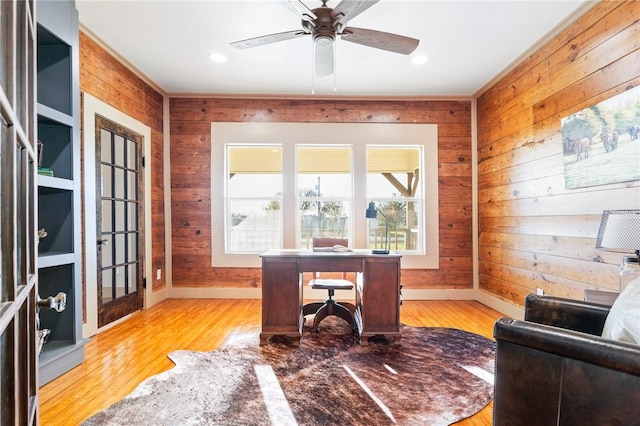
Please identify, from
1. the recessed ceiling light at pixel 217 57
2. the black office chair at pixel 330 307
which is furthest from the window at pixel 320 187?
the black office chair at pixel 330 307

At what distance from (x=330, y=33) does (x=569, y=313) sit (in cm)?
228

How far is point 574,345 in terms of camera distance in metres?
1.16

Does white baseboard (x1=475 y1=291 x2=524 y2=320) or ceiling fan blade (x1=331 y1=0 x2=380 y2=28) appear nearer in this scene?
ceiling fan blade (x1=331 y1=0 x2=380 y2=28)

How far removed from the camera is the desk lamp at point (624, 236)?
171 cm

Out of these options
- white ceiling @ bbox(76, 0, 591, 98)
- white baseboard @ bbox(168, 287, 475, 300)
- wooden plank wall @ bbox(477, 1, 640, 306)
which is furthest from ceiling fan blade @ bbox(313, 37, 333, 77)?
white baseboard @ bbox(168, 287, 475, 300)

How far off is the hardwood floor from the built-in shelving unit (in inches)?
11.3

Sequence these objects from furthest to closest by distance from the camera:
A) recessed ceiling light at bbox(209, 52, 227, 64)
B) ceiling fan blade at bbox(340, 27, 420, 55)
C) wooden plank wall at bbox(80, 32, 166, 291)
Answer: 1. recessed ceiling light at bbox(209, 52, 227, 64)
2. wooden plank wall at bbox(80, 32, 166, 291)
3. ceiling fan blade at bbox(340, 27, 420, 55)

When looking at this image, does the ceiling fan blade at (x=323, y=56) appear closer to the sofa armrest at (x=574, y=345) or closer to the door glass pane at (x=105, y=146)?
the sofa armrest at (x=574, y=345)

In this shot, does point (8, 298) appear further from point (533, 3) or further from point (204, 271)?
point (204, 271)

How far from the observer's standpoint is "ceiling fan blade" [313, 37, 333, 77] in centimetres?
235

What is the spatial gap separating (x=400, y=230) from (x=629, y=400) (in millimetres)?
3484

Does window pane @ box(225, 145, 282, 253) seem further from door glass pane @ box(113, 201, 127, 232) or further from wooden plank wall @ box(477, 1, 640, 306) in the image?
wooden plank wall @ box(477, 1, 640, 306)

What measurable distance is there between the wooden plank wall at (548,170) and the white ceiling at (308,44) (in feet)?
0.98

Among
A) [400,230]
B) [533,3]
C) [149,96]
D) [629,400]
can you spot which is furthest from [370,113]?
[629,400]
